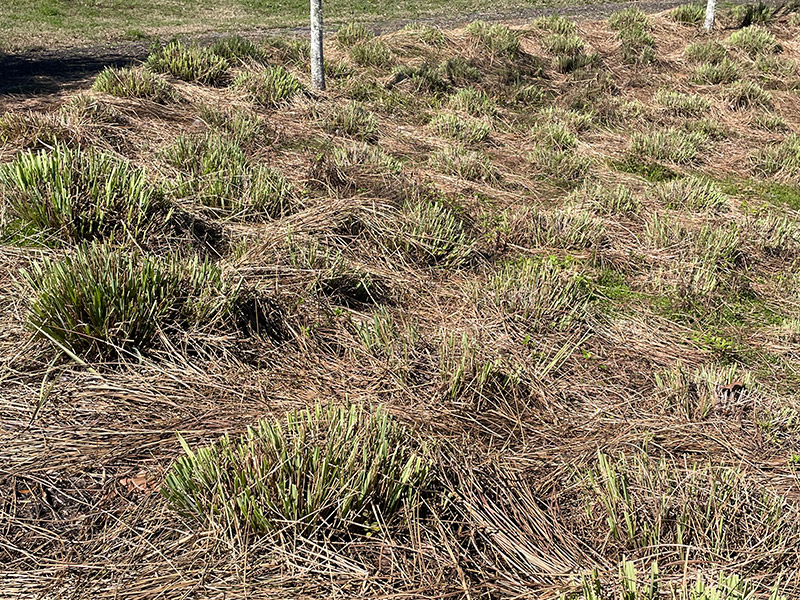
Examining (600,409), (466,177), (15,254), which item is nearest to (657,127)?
(466,177)

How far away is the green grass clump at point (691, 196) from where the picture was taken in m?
5.77

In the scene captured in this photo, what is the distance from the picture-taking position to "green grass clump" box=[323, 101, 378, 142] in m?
6.59

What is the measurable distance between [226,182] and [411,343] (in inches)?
81.7

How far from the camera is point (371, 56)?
892 centimetres

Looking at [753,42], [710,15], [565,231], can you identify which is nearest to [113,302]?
[565,231]

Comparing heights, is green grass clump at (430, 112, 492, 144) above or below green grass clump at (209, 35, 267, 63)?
below

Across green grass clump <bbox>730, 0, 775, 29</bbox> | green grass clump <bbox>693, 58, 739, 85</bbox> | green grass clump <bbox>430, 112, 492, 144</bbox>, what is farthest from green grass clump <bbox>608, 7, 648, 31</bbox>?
green grass clump <bbox>430, 112, 492, 144</bbox>

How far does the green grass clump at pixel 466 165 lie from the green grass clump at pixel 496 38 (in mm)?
4221

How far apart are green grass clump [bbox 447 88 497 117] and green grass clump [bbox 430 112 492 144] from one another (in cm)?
54

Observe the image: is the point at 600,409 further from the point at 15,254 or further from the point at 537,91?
the point at 537,91

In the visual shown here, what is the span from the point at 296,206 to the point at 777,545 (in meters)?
3.54

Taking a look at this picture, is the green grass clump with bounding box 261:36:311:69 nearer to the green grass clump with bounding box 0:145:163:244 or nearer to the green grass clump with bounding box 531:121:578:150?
the green grass clump with bounding box 531:121:578:150

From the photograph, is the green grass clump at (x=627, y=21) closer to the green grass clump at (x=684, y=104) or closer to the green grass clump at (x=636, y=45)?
the green grass clump at (x=636, y=45)

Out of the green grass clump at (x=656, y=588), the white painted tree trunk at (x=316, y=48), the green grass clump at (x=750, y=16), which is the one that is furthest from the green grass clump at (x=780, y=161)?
the green grass clump at (x=750, y=16)
